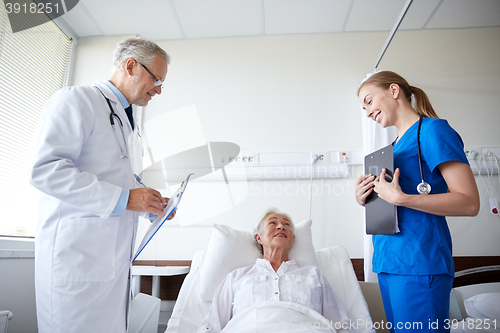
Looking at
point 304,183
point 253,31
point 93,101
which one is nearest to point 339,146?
point 304,183

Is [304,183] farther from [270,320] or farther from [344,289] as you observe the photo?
[270,320]

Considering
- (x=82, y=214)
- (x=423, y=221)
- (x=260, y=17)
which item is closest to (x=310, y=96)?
(x=260, y=17)

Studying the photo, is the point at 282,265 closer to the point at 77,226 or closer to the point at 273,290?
the point at 273,290

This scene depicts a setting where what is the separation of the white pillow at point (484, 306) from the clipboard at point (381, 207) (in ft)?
3.24

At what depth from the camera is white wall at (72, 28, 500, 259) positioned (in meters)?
2.33

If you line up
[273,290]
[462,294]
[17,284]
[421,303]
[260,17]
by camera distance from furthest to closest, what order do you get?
[260,17], [462,294], [17,284], [273,290], [421,303]

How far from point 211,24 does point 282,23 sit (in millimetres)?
605

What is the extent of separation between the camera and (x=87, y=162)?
1092mm

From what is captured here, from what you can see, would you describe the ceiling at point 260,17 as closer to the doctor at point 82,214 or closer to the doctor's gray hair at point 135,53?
the doctor's gray hair at point 135,53

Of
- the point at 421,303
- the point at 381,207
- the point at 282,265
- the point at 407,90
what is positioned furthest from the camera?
the point at 282,265

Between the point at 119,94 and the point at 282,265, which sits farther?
the point at 282,265

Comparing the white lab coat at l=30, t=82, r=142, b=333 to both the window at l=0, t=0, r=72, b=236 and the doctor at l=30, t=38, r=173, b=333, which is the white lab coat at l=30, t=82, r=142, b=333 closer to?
the doctor at l=30, t=38, r=173, b=333

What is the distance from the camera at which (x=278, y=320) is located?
1157mm

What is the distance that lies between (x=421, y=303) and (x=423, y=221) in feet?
0.85
